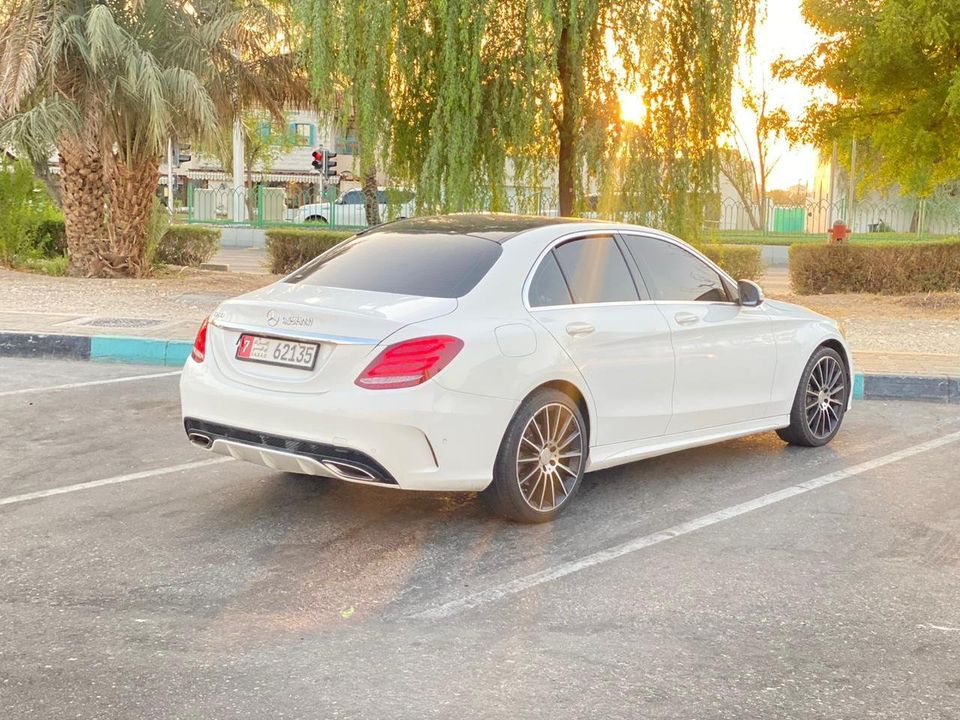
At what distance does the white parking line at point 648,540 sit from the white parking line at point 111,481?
2591 mm

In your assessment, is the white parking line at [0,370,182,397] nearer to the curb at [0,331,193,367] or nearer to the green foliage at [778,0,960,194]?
the curb at [0,331,193,367]

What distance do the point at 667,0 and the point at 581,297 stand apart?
28.3 feet

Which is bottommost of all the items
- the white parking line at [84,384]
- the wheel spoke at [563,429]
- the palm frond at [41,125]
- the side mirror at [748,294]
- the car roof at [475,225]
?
the white parking line at [84,384]

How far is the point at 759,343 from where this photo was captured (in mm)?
7348

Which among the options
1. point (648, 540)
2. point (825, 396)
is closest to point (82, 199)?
point (825, 396)

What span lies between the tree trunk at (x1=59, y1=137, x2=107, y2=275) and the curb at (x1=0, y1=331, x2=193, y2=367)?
743cm

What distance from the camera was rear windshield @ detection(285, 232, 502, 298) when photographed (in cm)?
591

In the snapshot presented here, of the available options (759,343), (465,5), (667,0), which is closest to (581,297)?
(759,343)

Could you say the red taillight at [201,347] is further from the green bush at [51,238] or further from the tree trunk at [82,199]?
the green bush at [51,238]

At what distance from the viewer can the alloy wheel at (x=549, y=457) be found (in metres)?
5.80

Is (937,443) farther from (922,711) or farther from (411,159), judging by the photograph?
(411,159)

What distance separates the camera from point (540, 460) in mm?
5863

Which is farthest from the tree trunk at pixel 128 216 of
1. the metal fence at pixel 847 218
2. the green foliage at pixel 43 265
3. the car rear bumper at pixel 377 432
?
the metal fence at pixel 847 218

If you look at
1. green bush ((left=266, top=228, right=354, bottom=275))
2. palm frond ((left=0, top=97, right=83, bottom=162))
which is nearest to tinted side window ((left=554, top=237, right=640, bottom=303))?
palm frond ((left=0, top=97, right=83, bottom=162))
